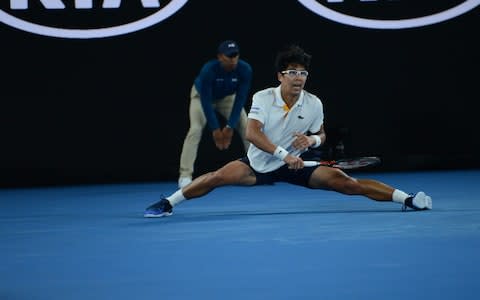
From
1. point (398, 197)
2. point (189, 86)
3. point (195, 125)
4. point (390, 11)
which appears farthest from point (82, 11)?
point (398, 197)

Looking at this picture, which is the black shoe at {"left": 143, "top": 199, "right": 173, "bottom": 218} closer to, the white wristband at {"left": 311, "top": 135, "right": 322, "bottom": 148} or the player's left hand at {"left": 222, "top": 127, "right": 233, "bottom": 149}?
the white wristband at {"left": 311, "top": 135, "right": 322, "bottom": 148}

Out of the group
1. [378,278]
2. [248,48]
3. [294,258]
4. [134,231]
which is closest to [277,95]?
[134,231]

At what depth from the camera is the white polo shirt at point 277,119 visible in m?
7.89

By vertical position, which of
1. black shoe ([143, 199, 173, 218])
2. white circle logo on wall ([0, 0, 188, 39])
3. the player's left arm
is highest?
white circle logo on wall ([0, 0, 188, 39])

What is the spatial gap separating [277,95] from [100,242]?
6.29ft

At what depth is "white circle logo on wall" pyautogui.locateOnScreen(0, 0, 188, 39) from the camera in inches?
440

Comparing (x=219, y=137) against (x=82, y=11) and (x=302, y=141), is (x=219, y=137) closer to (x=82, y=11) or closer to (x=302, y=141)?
(x=82, y=11)

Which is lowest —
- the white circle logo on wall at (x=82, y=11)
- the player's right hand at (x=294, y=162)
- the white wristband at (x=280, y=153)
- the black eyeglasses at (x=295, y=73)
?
the player's right hand at (x=294, y=162)

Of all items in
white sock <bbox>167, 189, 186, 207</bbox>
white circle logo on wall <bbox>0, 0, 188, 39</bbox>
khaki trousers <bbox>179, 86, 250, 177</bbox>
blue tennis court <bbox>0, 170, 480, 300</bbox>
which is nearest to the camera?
blue tennis court <bbox>0, 170, 480, 300</bbox>

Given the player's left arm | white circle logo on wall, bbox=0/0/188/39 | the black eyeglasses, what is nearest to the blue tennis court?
the player's left arm

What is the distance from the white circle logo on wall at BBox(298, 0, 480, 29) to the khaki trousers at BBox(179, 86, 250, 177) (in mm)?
1513

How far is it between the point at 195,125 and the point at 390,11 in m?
2.59

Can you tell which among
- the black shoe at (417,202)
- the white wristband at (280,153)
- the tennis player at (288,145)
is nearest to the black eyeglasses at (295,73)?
the tennis player at (288,145)

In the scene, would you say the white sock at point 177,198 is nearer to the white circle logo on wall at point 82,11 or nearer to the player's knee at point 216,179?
the player's knee at point 216,179
